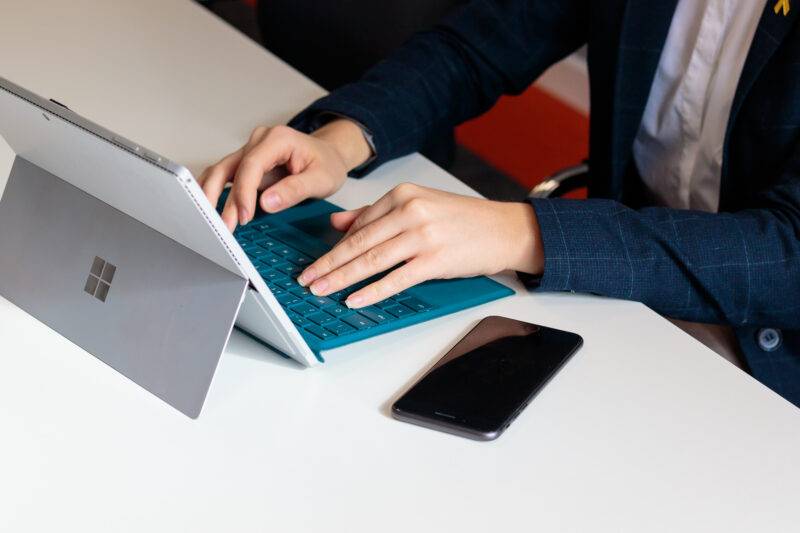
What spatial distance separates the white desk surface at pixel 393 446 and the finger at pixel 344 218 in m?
0.14

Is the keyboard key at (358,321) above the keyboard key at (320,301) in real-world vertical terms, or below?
above

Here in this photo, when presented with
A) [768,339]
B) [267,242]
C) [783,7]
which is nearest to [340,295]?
[267,242]

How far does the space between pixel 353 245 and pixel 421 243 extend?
2.5 inches

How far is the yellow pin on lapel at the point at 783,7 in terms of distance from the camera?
3.63 feet

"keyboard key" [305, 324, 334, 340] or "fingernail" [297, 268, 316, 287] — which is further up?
"fingernail" [297, 268, 316, 287]

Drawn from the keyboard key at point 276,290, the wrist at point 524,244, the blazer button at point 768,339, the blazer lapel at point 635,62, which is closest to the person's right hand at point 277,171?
the keyboard key at point 276,290

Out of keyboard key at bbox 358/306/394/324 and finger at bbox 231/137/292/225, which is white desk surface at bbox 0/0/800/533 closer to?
keyboard key at bbox 358/306/394/324

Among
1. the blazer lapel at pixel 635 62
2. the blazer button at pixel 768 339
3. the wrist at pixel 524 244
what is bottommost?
the blazer button at pixel 768 339

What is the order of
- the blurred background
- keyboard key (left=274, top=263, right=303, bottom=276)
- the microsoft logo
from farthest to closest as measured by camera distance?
the blurred background → keyboard key (left=274, top=263, right=303, bottom=276) → the microsoft logo

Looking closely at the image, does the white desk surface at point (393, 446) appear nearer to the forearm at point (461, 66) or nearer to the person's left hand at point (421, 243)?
the person's left hand at point (421, 243)

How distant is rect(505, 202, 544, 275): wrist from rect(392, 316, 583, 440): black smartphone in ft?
0.26

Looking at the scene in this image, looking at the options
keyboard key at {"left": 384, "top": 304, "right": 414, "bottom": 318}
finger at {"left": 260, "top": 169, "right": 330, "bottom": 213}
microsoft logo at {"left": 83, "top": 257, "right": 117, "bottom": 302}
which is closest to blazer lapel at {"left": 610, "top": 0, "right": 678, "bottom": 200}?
finger at {"left": 260, "top": 169, "right": 330, "bottom": 213}

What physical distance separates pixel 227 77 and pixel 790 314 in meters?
0.83

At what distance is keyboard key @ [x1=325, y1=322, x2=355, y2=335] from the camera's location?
87 cm
